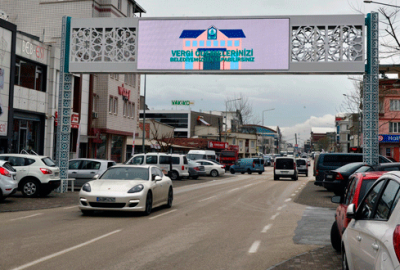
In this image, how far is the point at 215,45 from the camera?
21.0 meters

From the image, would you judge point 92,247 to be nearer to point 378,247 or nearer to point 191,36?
point 378,247

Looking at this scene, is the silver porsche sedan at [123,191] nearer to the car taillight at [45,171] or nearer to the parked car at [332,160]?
the car taillight at [45,171]

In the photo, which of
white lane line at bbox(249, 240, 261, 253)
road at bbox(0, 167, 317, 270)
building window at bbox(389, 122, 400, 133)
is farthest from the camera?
building window at bbox(389, 122, 400, 133)

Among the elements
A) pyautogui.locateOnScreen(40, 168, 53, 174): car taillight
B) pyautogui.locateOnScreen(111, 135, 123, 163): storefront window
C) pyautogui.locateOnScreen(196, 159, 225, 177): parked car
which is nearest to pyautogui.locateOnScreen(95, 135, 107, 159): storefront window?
pyautogui.locateOnScreen(111, 135, 123, 163): storefront window

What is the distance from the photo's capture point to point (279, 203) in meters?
19.4

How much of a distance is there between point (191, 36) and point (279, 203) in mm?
7765

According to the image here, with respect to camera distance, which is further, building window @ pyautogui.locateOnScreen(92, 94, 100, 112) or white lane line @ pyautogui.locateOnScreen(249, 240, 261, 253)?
building window @ pyautogui.locateOnScreen(92, 94, 100, 112)

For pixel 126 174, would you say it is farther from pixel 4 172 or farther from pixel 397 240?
pixel 397 240

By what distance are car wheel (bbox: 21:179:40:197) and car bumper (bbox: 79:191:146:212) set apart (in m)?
6.25

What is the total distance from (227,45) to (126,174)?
875 cm

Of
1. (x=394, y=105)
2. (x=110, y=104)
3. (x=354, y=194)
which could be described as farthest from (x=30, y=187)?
(x=394, y=105)

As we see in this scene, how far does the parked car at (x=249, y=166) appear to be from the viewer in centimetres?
5716

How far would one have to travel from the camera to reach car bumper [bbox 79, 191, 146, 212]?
42.3 ft

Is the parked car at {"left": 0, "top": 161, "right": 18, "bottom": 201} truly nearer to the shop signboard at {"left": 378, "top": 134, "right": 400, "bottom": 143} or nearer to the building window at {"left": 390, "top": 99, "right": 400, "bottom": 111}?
the shop signboard at {"left": 378, "top": 134, "right": 400, "bottom": 143}
